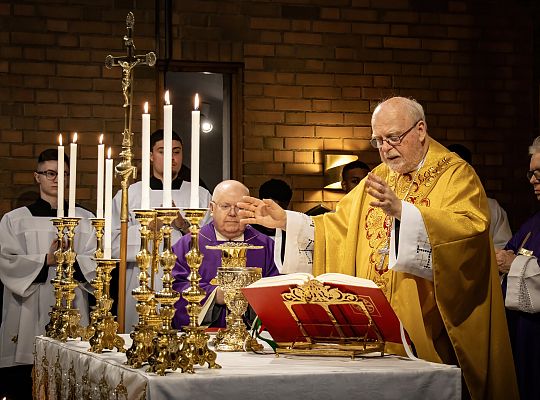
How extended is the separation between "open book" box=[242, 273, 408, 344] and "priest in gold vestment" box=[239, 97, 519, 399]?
0.49 meters

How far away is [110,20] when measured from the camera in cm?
896

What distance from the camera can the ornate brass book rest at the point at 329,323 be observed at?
363 cm

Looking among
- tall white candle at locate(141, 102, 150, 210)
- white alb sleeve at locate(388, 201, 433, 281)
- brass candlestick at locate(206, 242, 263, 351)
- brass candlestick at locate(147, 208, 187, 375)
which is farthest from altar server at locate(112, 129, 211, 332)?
brass candlestick at locate(147, 208, 187, 375)

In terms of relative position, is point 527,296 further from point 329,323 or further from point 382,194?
point 329,323

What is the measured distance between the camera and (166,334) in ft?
10.5

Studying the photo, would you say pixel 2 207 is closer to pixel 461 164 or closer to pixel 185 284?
pixel 185 284

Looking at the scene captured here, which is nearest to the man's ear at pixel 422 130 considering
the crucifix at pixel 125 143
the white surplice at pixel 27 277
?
the crucifix at pixel 125 143

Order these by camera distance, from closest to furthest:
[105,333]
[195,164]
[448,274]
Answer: [195,164], [105,333], [448,274]

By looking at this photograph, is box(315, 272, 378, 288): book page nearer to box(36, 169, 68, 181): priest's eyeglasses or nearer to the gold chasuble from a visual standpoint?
the gold chasuble

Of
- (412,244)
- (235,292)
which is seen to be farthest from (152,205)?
(412,244)

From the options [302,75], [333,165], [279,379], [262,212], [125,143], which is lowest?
[279,379]

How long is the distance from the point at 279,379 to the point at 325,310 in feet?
1.80

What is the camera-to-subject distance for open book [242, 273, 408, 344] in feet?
11.7

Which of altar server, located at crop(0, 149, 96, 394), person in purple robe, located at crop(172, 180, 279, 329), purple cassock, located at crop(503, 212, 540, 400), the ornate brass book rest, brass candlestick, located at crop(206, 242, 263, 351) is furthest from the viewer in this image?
altar server, located at crop(0, 149, 96, 394)
